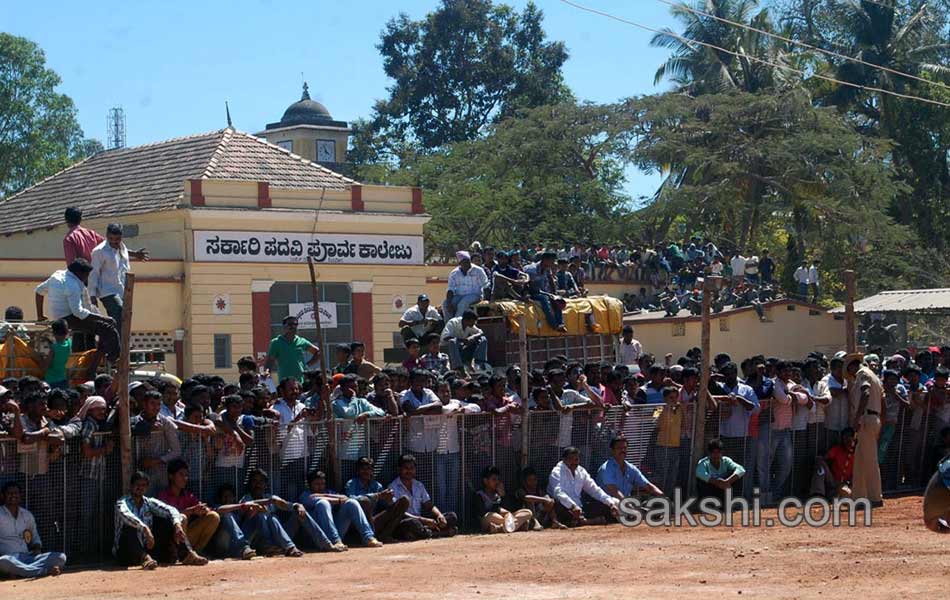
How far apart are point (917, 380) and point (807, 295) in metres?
22.0

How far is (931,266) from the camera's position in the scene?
49.6 meters

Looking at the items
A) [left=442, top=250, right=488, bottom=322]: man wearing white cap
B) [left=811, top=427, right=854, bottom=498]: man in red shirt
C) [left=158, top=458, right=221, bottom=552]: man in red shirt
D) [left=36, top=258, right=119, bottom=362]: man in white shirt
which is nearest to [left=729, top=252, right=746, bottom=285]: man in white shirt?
[left=442, top=250, right=488, bottom=322]: man wearing white cap

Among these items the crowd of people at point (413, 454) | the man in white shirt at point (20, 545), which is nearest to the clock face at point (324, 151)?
the crowd of people at point (413, 454)

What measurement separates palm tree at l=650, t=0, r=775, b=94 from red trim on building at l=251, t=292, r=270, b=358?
23123mm

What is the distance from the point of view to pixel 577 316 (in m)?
21.1

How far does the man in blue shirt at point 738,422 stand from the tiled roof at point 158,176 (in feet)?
61.3

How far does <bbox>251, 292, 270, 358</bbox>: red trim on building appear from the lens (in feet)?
111

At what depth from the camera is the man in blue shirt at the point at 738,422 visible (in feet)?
59.2

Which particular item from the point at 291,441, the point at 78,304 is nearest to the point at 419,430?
the point at 291,441

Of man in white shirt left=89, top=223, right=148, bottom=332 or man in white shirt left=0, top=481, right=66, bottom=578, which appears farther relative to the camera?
man in white shirt left=89, top=223, right=148, bottom=332

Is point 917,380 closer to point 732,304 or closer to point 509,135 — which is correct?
point 732,304

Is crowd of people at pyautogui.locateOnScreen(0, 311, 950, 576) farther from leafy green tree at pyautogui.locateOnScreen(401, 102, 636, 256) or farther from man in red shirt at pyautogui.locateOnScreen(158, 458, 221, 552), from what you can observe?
leafy green tree at pyautogui.locateOnScreen(401, 102, 636, 256)

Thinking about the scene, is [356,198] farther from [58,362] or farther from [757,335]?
[58,362]

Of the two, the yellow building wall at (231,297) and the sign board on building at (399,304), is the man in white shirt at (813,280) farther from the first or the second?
the yellow building wall at (231,297)
